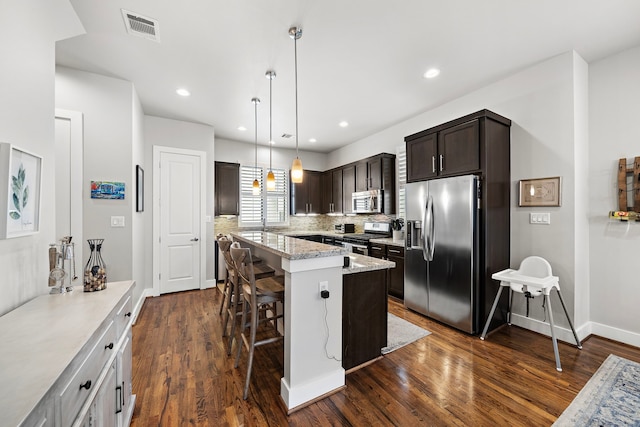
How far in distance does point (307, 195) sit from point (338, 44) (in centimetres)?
409

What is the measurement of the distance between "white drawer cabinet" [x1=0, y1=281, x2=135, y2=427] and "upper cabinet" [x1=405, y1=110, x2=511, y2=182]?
3.36 metres

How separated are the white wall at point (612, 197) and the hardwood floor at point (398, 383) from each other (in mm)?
308

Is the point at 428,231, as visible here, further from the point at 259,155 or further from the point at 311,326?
the point at 259,155

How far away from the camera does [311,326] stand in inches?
74.2

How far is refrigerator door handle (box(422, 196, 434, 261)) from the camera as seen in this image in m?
3.25

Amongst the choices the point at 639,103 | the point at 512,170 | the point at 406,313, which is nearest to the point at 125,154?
the point at 406,313

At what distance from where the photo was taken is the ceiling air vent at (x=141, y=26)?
2.17m

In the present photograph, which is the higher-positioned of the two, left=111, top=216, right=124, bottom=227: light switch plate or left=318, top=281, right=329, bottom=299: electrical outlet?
left=111, top=216, right=124, bottom=227: light switch plate

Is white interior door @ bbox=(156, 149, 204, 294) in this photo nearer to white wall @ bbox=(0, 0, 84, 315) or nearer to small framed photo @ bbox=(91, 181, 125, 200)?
small framed photo @ bbox=(91, 181, 125, 200)

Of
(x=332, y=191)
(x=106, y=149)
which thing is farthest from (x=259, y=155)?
(x=106, y=149)

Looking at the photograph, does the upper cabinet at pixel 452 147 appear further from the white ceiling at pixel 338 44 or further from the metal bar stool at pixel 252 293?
the metal bar stool at pixel 252 293

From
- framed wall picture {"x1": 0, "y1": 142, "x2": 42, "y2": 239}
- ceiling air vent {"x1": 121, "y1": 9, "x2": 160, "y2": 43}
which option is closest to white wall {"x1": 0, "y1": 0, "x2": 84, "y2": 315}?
framed wall picture {"x1": 0, "y1": 142, "x2": 42, "y2": 239}

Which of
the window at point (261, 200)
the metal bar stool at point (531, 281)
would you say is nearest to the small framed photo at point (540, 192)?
the metal bar stool at point (531, 281)

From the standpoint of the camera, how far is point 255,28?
7.54ft
